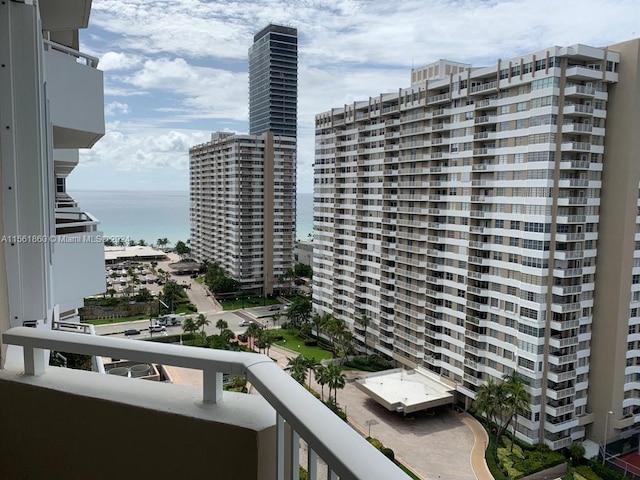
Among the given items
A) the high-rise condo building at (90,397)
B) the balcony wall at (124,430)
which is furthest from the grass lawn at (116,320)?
the balcony wall at (124,430)

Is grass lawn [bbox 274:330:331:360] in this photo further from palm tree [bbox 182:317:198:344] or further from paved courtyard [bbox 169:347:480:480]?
palm tree [bbox 182:317:198:344]

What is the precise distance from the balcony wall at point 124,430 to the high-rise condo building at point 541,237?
10450 millimetres

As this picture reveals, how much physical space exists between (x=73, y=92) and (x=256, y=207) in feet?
66.7

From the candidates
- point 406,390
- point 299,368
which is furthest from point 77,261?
point 406,390

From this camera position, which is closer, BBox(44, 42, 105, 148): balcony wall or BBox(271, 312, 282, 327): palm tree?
BBox(44, 42, 105, 148): balcony wall

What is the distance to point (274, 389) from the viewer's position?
60 centimetres

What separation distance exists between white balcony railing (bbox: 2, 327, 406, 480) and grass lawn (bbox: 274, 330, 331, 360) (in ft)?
45.6

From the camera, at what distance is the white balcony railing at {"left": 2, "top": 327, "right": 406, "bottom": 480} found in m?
0.45

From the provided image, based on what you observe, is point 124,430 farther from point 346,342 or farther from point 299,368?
point 346,342

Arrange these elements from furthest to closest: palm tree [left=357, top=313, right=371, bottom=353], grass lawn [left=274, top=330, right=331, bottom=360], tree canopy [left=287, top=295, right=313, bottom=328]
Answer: tree canopy [left=287, top=295, right=313, bottom=328] < palm tree [left=357, top=313, right=371, bottom=353] < grass lawn [left=274, top=330, right=331, bottom=360]

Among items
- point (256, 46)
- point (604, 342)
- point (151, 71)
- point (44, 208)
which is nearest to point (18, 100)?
point (44, 208)

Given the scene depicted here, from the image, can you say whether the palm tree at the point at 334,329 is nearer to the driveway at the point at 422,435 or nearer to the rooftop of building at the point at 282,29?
the driveway at the point at 422,435

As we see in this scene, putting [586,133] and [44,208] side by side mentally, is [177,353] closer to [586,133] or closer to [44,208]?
[44,208]

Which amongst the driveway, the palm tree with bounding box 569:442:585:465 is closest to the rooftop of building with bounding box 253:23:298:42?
the driveway
